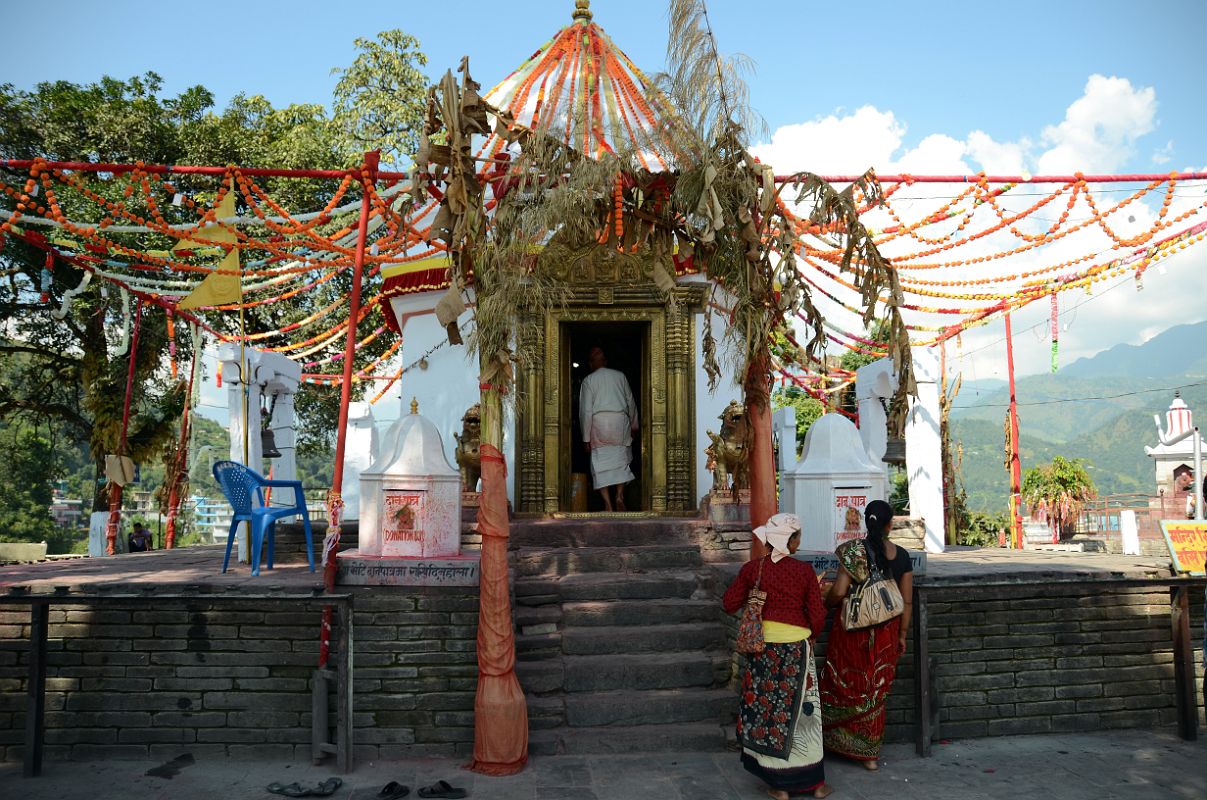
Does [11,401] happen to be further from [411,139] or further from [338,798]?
[338,798]

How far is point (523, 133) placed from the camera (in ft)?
17.1

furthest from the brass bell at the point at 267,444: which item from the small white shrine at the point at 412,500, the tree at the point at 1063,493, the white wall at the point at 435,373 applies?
the tree at the point at 1063,493

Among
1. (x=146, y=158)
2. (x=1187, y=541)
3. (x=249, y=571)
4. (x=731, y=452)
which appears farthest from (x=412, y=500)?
(x=146, y=158)

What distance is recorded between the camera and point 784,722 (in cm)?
451

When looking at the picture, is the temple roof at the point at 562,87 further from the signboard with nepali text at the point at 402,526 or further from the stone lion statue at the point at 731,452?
the signboard with nepali text at the point at 402,526

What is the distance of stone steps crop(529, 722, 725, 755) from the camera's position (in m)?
5.12

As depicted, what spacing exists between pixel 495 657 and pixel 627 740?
3.23ft

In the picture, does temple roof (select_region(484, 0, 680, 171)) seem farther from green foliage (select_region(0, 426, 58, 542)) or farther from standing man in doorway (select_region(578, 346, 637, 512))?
green foliage (select_region(0, 426, 58, 542))

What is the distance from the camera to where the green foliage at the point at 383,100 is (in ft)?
60.0

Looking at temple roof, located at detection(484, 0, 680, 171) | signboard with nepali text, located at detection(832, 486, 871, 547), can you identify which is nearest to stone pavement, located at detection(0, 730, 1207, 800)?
signboard with nepali text, located at detection(832, 486, 871, 547)

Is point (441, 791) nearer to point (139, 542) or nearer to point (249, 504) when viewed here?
point (249, 504)

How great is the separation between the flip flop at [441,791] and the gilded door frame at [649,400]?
4022 millimetres

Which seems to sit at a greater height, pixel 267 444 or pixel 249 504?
pixel 267 444

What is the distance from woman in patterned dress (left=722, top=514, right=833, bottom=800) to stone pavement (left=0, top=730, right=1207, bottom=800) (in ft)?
0.70
